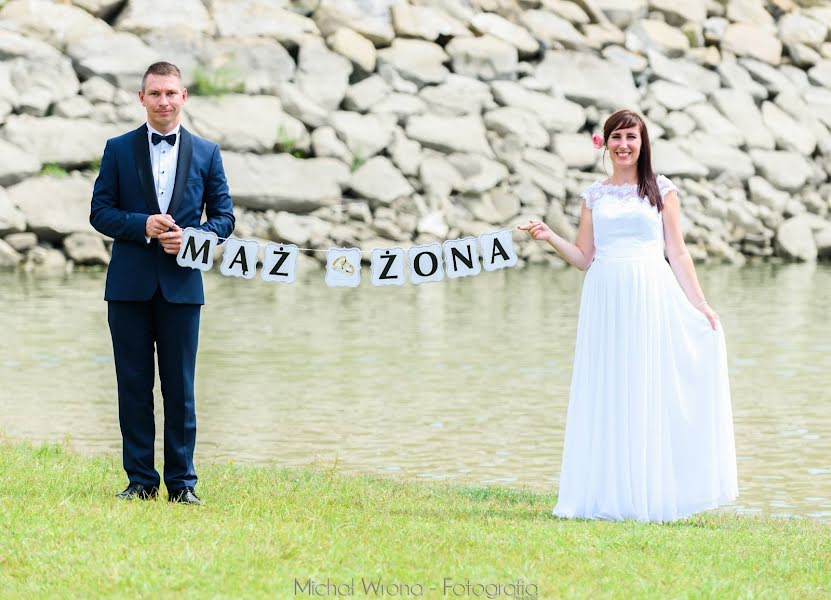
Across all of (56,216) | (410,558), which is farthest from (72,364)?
(56,216)

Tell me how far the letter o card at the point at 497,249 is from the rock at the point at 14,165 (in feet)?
57.0

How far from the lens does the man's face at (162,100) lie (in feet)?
19.7

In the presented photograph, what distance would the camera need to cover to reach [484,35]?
1180 inches

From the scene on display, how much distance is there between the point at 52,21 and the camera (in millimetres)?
26250

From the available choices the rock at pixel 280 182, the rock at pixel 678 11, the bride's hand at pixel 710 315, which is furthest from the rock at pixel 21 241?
the rock at pixel 678 11

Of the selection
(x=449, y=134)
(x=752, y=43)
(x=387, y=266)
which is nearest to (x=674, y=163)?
(x=449, y=134)

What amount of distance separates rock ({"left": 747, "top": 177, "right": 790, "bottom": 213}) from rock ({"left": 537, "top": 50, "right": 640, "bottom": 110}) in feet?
10.5

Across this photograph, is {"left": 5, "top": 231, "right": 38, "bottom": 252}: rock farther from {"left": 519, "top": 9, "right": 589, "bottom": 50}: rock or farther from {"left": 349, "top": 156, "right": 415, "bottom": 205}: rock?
{"left": 519, "top": 9, "right": 589, "bottom": 50}: rock

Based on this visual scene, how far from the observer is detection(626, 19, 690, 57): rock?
3197 cm

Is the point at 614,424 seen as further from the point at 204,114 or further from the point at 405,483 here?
the point at 204,114

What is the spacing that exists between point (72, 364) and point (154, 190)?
686cm

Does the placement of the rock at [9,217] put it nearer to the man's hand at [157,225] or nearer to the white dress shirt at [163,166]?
the white dress shirt at [163,166]

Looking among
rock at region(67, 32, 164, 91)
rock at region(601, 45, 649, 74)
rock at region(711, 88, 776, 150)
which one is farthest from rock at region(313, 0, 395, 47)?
rock at region(711, 88, 776, 150)

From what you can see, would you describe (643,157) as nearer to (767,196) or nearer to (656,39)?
(767,196)
